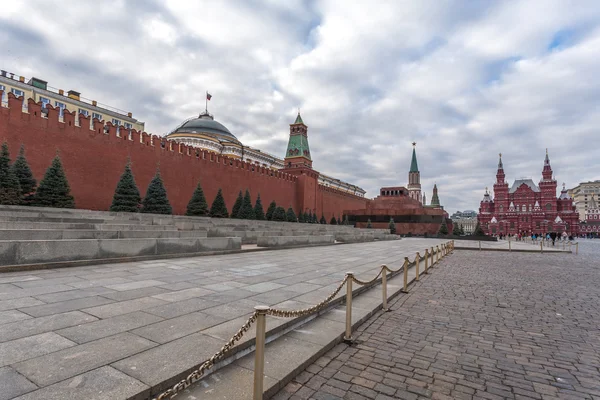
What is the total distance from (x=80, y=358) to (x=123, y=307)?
148 centimetres

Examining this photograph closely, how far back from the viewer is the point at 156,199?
19.6 m

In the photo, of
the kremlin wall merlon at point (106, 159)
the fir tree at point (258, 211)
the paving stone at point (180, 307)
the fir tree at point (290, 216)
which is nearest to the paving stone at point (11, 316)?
the paving stone at point (180, 307)

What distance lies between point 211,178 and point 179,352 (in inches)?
940

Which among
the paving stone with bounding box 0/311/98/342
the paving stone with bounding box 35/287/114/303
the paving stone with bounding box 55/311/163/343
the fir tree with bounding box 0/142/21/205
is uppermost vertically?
the fir tree with bounding box 0/142/21/205

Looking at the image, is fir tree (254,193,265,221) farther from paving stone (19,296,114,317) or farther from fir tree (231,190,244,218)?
paving stone (19,296,114,317)

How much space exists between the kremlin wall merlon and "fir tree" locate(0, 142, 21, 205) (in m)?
1.45

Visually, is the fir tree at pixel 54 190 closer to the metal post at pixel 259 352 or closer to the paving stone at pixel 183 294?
the paving stone at pixel 183 294

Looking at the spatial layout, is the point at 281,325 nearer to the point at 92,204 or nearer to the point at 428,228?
the point at 92,204

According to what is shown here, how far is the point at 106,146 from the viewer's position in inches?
739

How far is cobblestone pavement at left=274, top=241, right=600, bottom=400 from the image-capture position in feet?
8.88

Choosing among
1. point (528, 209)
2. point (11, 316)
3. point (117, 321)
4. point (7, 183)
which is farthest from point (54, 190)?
point (528, 209)

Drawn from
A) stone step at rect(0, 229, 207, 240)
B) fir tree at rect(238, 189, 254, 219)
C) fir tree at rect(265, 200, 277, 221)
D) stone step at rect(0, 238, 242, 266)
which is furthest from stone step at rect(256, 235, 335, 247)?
fir tree at rect(265, 200, 277, 221)

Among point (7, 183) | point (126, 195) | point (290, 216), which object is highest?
point (7, 183)

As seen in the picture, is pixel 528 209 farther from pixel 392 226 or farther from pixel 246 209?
pixel 246 209
